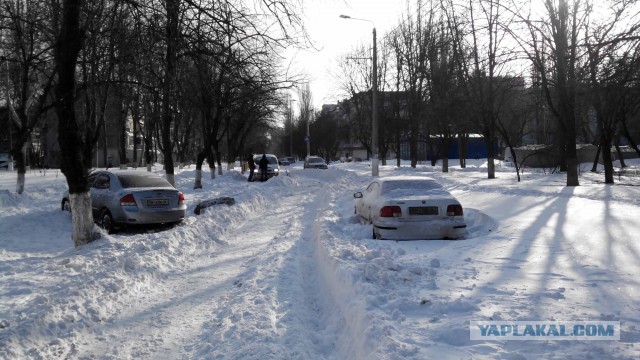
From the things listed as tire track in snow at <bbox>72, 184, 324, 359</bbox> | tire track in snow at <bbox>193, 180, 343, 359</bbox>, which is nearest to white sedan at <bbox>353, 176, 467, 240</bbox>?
tire track in snow at <bbox>193, 180, 343, 359</bbox>

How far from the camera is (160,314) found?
5523mm

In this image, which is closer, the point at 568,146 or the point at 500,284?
the point at 500,284

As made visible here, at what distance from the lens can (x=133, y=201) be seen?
11.0m

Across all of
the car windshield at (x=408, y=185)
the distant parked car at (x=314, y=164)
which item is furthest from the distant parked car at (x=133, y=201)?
the distant parked car at (x=314, y=164)

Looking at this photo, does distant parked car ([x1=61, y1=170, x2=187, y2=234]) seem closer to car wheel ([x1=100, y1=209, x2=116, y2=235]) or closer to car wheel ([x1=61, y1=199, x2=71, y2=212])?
car wheel ([x1=100, y1=209, x2=116, y2=235])

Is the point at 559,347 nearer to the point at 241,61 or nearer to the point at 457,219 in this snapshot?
the point at 457,219

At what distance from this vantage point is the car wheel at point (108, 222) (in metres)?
11.2

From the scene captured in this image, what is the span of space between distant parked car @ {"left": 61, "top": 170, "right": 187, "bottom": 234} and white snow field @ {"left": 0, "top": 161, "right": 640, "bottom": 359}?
1.12 metres

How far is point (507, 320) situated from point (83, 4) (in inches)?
370

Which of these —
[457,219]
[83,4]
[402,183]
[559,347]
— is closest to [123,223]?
[83,4]

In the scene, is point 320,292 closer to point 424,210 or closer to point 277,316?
point 277,316

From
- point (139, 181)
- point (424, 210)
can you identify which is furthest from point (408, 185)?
point (139, 181)

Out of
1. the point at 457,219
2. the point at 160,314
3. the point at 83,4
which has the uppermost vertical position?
the point at 83,4

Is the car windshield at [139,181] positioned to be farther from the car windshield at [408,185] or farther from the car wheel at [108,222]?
the car windshield at [408,185]
